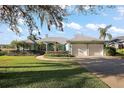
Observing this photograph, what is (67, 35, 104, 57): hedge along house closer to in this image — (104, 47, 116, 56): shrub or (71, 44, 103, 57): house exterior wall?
(71, 44, 103, 57): house exterior wall

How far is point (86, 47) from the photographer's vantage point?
4353 cm

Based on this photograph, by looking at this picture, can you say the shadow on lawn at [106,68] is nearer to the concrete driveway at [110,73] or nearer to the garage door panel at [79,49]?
the concrete driveway at [110,73]

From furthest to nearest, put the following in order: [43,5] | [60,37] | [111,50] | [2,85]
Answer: [60,37], [111,50], [43,5], [2,85]

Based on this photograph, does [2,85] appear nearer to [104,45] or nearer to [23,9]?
[23,9]

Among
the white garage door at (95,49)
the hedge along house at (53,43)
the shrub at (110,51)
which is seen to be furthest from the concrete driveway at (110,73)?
the hedge along house at (53,43)

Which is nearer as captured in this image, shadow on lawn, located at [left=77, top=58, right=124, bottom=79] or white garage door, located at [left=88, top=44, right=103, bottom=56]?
shadow on lawn, located at [left=77, top=58, right=124, bottom=79]

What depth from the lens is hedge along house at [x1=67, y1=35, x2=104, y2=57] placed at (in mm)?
43094

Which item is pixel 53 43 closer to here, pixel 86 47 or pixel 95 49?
pixel 86 47

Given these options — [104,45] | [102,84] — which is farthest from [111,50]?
[102,84]

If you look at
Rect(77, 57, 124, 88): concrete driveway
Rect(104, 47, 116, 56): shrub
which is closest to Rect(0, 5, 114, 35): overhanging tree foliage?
Rect(77, 57, 124, 88): concrete driveway
